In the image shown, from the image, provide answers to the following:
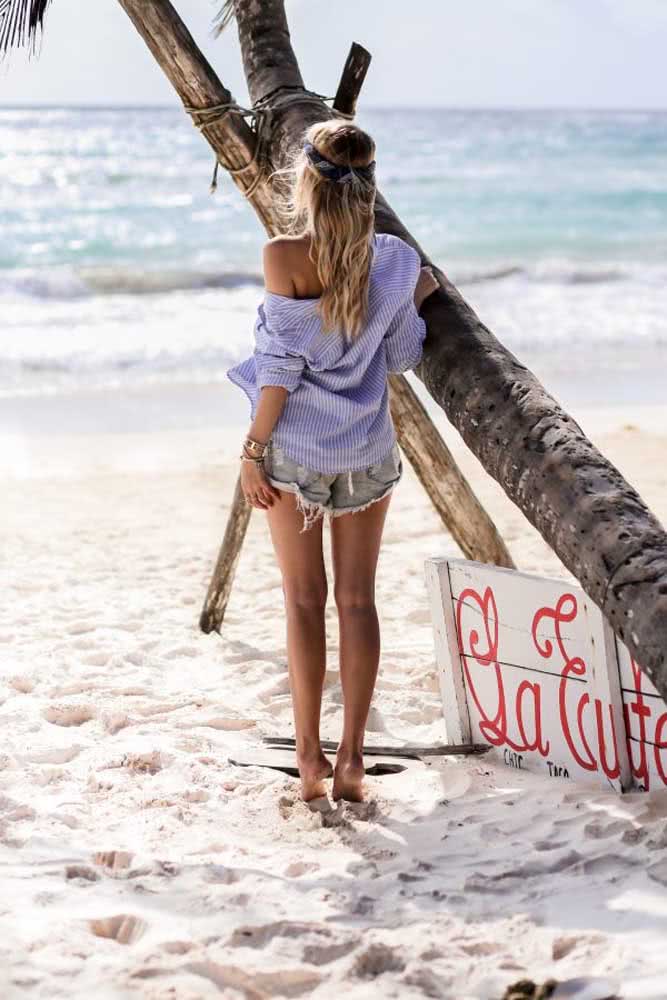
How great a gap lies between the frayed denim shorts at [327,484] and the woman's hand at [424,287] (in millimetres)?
381

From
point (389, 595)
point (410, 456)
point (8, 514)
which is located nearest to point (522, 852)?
point (410, 456)

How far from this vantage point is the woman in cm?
257

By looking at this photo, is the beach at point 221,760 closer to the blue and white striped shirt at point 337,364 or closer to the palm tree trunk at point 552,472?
the palm tree trunk at point 552,472

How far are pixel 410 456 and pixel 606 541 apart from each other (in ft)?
4.94

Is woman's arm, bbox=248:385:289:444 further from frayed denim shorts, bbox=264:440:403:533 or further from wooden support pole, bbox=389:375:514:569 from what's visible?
wooden support pole, bbox=389:375:514:569

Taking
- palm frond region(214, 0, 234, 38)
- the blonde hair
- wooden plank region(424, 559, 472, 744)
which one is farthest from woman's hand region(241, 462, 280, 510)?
palm frond region(214, 0, 234, 38)

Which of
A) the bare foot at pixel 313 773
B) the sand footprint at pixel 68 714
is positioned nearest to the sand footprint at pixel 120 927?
the bare foot at pixel 313 773

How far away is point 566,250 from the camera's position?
59.6 ft

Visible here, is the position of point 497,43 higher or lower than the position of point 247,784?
higher

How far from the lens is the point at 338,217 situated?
2557 millimetres

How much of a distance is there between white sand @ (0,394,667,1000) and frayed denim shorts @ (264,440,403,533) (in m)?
0.72

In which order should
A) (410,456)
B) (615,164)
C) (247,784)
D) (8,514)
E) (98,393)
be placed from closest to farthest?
(247,784) → (410,456) → (8,514) → (98,393) → (615,164)

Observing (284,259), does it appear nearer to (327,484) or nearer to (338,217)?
(338,217)

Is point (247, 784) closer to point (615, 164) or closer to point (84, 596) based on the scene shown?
point (84, 596)
